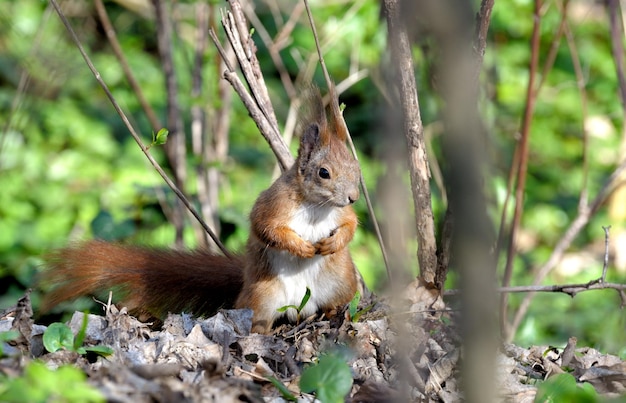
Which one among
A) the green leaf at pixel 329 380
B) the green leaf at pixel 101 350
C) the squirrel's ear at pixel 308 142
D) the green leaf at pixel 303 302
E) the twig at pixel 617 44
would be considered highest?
the twig at pixel 617 44

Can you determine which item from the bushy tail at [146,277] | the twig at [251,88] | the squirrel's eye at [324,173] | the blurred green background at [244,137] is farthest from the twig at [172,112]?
the squirrel's eye at [324,173]

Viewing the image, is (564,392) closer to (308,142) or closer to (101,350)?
(101,350)

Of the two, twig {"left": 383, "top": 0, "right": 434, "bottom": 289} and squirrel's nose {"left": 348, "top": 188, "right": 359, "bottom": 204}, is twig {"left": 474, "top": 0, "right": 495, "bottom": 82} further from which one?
squirrel's nose {"left": 348, "top": 188, "right": 359, "bottom": 204}

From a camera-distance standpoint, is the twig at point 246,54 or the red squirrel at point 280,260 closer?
the red squirrel at point 280,260

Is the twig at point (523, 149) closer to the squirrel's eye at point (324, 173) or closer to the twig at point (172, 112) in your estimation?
the squirrel's eye at point (324, 173)

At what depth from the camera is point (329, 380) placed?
1.80 meters

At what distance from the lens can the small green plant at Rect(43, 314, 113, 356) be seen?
197cm

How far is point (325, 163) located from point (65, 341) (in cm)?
106

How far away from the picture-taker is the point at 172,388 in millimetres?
1718

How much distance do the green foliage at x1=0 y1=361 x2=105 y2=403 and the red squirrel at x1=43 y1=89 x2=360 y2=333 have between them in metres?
1.21

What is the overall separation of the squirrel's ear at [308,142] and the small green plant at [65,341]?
3.35 feet

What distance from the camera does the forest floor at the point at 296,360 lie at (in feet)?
5.82

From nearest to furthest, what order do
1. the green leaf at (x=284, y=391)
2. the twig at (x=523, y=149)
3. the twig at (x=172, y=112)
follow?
the green leaf at (x=284, y=391) → the twig at (x=523, y=149) → the twig at (x=172, y=112)

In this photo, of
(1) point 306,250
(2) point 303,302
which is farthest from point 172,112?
(2) point 303,302
